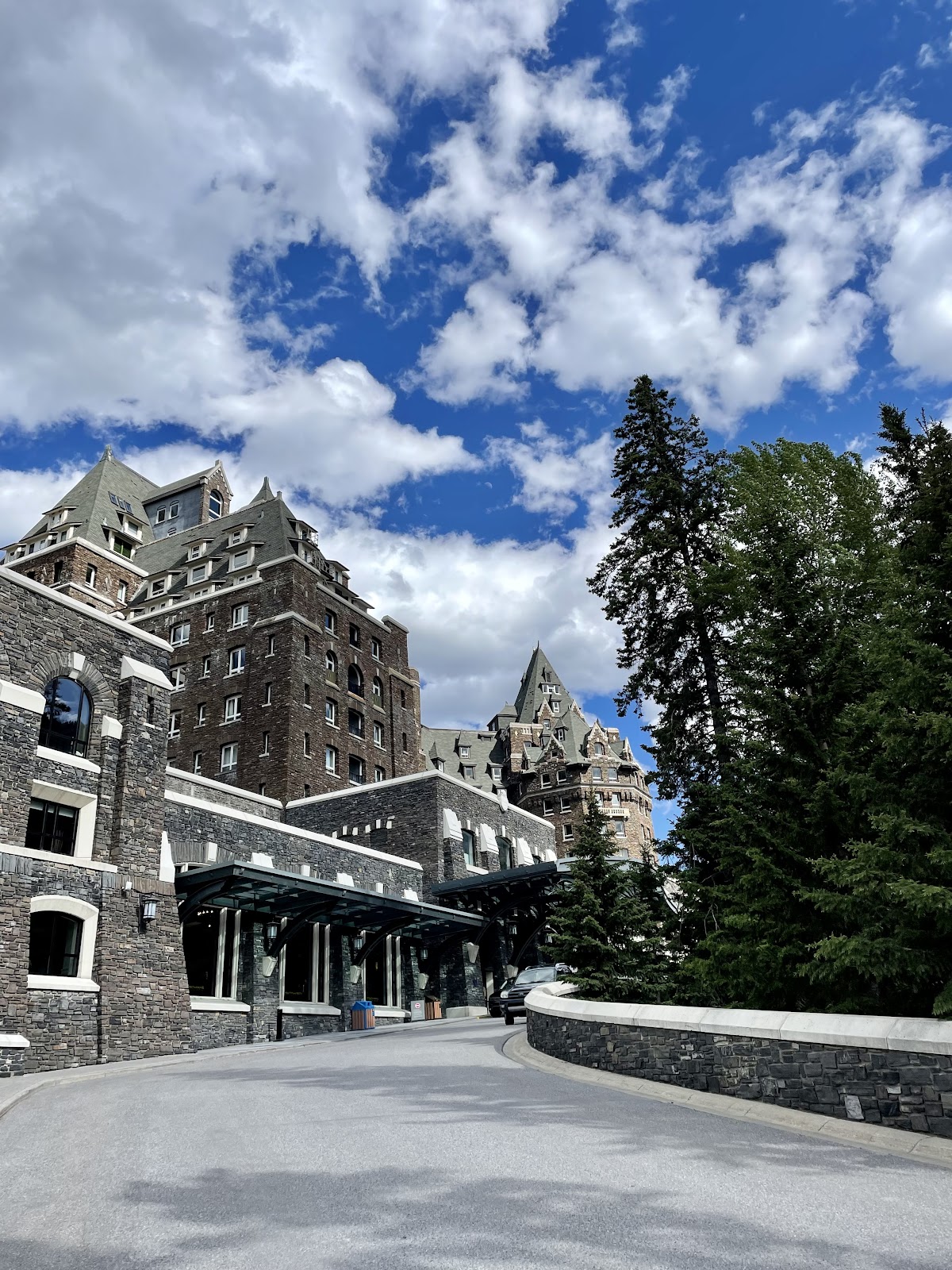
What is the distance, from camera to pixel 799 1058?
916 cm

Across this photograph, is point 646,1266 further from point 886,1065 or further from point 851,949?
point 851,949

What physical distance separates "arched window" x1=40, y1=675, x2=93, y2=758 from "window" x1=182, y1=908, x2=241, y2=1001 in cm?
598

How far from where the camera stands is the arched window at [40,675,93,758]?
20.8 m

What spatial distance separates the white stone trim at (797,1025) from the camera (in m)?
7.99

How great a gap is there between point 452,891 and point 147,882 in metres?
16.2

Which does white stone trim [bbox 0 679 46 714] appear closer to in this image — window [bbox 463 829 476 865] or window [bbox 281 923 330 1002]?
window [bbox 281 923 330 1002]

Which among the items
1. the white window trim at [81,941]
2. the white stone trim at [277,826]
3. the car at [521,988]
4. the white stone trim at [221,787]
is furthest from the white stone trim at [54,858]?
the car at [521,988]

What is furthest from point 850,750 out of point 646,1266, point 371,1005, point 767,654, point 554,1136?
point 371,1005

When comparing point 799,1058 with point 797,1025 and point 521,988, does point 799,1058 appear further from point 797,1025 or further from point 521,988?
point 521,988

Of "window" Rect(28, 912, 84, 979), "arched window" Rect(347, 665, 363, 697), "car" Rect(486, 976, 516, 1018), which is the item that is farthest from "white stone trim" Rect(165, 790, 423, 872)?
"arched window" Rect(347, 665, 363, 697)

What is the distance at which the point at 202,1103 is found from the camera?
10836mm

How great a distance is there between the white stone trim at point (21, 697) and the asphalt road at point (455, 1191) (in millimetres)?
11032

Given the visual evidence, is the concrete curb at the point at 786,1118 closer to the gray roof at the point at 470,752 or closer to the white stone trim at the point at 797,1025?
the white stone trim at the point at 797,1025

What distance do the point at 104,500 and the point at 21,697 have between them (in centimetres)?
3909
